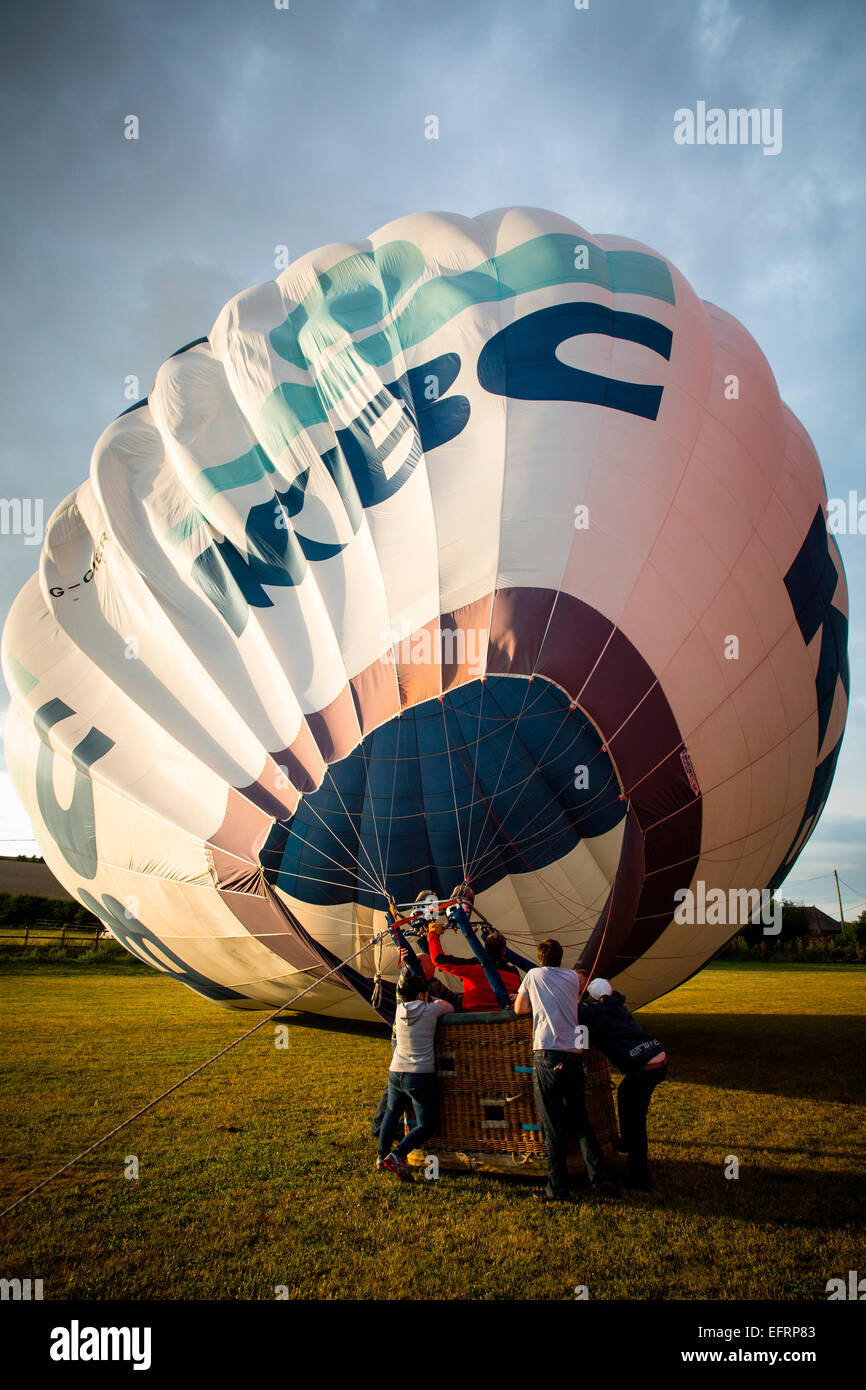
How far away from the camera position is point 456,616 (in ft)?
15.7

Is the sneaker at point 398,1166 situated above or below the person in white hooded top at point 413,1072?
below

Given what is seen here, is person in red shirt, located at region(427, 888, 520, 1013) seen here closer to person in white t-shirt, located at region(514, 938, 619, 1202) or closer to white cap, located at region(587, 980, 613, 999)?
white cap, located at region(587, 980, 613, 999)

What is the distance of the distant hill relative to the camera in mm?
29062

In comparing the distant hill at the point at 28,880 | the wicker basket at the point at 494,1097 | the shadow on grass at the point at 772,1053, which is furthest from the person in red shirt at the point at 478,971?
the distant hill at the point at 28,880

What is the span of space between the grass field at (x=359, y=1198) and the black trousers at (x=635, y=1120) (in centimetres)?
15

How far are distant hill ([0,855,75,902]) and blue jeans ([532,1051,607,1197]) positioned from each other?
90.9 ft

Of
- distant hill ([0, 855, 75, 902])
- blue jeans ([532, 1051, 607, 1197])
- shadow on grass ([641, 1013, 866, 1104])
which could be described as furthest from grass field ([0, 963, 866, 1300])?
distant hill ([0, 855, 75, 902])

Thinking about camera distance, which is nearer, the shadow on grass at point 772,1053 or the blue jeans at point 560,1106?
the blue jeans at point 560,1106

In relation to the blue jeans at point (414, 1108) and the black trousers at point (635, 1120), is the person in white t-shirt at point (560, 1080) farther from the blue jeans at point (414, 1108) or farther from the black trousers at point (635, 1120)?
the blue jeans at point (414, 1108)

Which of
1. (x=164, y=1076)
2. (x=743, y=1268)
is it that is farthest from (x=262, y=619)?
(x=743, y=1268)

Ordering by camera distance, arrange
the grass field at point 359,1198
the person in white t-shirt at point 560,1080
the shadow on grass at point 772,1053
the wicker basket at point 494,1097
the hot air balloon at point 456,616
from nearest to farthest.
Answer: the grass field at point 359,1198 < the person in white t-shirt at point 560,1080 < the wicker basket at point 494,1097 < the hot air balloon at point 456,616 < the shadow on grass at point 772,1053

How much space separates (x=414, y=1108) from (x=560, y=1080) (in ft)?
2.76

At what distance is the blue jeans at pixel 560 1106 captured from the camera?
3.48 metres
